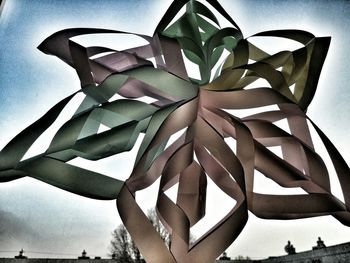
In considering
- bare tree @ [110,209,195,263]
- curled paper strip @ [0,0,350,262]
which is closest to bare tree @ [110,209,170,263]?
bare tree @ [110,209,195,263]

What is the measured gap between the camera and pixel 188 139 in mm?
381

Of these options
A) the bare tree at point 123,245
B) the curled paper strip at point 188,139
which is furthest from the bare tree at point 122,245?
the curled paper strip at point 188,139

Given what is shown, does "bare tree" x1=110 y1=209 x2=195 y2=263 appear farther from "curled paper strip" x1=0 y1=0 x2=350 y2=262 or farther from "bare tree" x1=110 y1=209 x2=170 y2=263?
"curled paper strip" x1=0 y1=0 x2=350 y2=262

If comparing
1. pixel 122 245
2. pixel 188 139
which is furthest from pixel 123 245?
pixel 188 139

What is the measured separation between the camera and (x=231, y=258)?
55 centimetres

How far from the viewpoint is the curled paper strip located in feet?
1.01

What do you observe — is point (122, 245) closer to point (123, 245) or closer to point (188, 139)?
point (123, 245)

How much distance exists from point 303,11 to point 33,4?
64 cm

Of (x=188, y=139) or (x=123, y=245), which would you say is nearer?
(x=188, y=139)

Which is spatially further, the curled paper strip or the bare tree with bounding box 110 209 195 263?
the bare tree with bounding box 110 209 195 263

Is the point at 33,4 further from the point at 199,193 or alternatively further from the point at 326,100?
the point at 326,100

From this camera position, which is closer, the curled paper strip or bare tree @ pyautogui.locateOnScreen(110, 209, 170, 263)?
the curled paper strip

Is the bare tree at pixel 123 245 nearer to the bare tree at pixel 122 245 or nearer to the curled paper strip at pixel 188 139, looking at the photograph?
the bare tree at pixel 122 245

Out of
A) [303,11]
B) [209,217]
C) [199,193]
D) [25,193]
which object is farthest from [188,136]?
[303,11]
